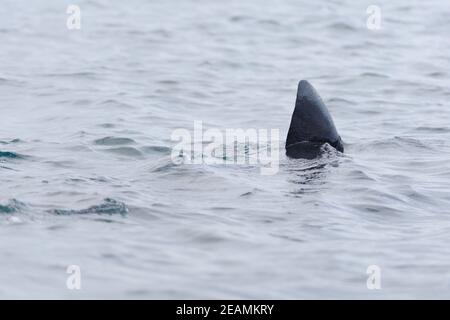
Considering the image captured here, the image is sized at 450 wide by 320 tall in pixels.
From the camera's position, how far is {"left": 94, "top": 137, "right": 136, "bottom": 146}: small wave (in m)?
13.5

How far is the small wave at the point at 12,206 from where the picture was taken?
956 centimetres

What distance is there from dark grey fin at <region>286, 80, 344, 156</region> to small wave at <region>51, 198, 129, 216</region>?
9.48 ft

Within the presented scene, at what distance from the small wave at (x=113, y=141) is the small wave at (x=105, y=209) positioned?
3552 millimetres

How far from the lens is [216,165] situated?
12.1 metres

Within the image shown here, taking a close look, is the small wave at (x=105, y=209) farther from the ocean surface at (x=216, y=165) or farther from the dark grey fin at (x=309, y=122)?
the dark grey fin at (x=309, y=122)

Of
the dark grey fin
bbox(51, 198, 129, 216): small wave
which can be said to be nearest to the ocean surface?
bbox(51, 198, 129, 216): small wave
